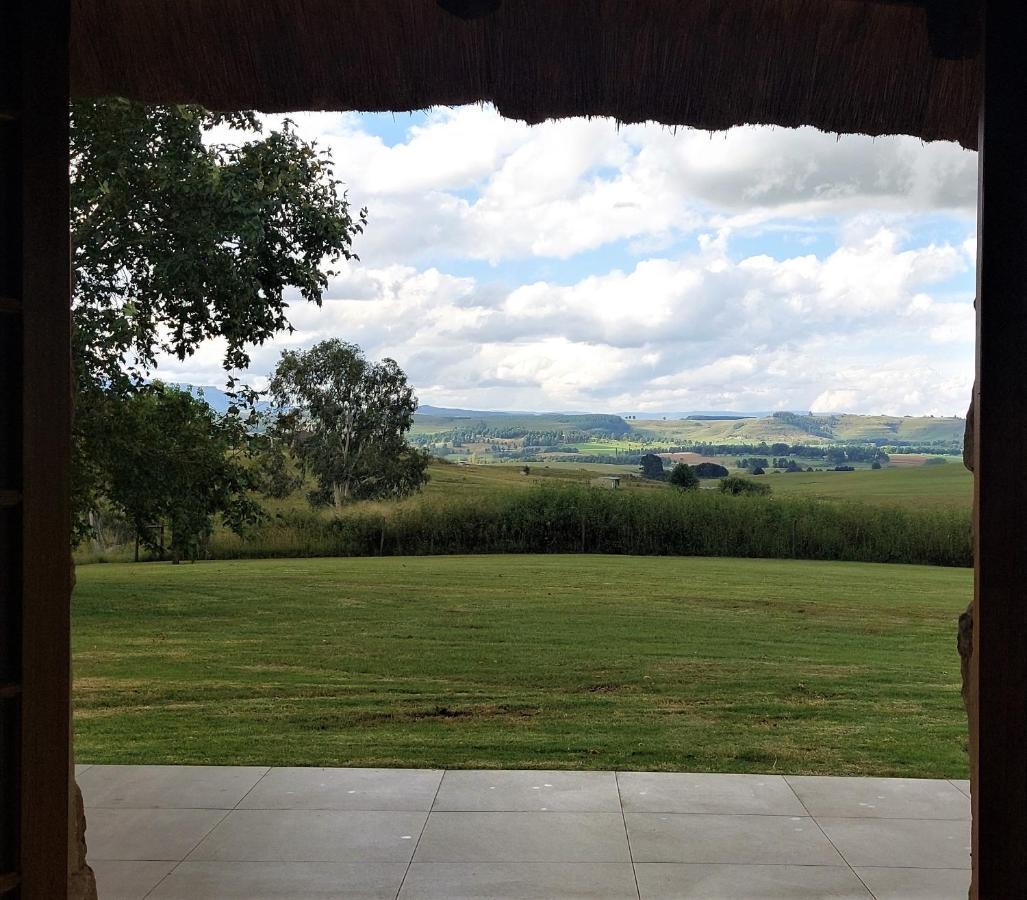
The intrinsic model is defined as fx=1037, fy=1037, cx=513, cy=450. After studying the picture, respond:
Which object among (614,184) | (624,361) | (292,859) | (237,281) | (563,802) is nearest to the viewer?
(292,859)

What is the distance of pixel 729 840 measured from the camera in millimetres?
3598

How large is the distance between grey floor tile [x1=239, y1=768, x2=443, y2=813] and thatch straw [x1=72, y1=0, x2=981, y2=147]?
263cm

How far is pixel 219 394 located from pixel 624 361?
8.94 m

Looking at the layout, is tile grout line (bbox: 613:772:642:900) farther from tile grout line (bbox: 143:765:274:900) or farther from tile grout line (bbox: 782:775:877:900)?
tile grout line (bbox: 143:765:274:900)

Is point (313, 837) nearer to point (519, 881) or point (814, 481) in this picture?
point (519, 881)

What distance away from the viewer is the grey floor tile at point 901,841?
3402 millimetres

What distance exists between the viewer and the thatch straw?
2.24 meters

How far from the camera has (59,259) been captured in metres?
1.82

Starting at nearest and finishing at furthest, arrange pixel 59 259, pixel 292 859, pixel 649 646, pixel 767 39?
1. pixel 59 259
2. pixel 767 39
3. pixel 292 859
4. pixel 649 646

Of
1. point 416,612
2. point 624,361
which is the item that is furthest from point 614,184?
point 416,612

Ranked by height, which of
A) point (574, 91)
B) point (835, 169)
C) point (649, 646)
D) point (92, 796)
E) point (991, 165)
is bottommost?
point (649, 646)

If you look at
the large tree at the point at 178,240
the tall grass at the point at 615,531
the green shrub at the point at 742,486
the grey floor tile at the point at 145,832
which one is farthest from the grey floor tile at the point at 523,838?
the green shrub at the point at 742,486

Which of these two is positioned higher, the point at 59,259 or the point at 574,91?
the point at 574,91

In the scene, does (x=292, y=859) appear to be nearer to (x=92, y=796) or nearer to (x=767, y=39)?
(x=92, y=796)
